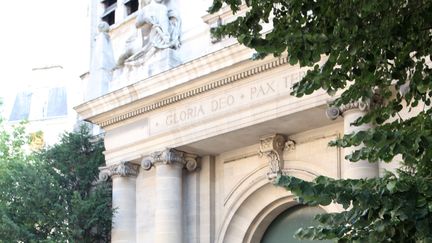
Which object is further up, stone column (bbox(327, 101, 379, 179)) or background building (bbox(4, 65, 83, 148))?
background building (bbox(4, 65, 83, 148))

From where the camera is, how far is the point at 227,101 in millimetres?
18625

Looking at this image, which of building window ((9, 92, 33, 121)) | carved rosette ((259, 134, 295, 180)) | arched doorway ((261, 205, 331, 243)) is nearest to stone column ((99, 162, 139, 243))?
arched doorway ((261, 205, 331, 243))

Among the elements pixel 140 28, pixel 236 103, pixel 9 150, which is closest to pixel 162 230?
pixel 236 103

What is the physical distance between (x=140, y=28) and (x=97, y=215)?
4.58 metres

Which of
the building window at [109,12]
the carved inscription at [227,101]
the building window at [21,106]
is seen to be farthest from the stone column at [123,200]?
the building window at [21,106]

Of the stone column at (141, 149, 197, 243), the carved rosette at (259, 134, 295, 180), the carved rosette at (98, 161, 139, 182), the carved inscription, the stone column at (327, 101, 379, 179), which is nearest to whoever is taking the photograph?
the stone column at (327, 101, 379, 179)

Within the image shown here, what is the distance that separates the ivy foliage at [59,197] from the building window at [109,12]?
10.0 ft

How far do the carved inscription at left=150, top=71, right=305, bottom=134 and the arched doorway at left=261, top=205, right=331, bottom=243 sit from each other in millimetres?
2763

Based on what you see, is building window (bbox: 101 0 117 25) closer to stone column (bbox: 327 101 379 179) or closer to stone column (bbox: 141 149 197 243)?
stone column (bbox: 141 149 197 243)

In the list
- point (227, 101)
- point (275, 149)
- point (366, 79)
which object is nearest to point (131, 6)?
point (227, 101)

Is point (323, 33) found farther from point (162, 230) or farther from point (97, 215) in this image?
point (97, 215)

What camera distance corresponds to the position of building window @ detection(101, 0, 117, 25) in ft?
77.0

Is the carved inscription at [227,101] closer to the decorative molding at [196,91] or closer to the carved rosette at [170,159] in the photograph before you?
the decorative molding at [196,91]

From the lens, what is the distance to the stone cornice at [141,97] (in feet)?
59.1
